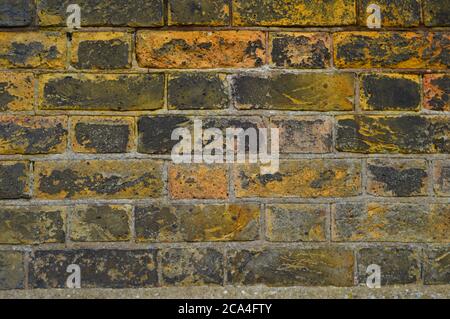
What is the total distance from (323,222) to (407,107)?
363 mm

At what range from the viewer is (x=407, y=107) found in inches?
49.1

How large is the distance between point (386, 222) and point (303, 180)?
24 centimetres

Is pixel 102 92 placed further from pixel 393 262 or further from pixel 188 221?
pixel 393 262

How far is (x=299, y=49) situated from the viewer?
1.25 metres

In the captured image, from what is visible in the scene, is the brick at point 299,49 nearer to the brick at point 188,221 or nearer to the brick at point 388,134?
the brick at point 388,134

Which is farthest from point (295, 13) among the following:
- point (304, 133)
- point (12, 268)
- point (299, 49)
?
point (12, 268)

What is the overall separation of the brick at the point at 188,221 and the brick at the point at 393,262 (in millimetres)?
324

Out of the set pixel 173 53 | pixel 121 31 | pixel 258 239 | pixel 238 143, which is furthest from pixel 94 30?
pixel 258 239

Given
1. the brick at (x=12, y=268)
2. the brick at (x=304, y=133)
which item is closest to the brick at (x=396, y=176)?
the brick at (x=304, y=133)

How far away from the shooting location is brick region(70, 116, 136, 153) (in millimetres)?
1232

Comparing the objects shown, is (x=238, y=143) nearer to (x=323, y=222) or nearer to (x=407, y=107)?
(x=323, y=222)

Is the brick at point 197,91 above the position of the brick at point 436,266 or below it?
above

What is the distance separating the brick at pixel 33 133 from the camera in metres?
1.23

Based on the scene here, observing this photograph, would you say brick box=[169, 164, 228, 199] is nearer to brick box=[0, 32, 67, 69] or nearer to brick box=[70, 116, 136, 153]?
brick box=[70, 116, 136, 153]
